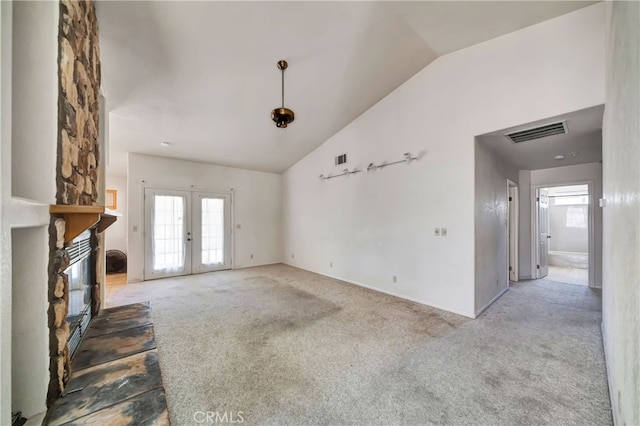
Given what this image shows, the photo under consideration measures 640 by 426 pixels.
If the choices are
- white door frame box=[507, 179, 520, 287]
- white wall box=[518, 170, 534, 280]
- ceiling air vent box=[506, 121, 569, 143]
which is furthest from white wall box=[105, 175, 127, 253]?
white wall box=[518, 170, 534, 280]

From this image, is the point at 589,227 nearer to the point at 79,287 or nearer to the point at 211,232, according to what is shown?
the point at 79,287

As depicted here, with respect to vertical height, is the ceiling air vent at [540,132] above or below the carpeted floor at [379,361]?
above

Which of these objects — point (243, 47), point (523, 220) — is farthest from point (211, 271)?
point (523, 220)

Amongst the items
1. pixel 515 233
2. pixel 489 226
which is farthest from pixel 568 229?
pixel 489 226

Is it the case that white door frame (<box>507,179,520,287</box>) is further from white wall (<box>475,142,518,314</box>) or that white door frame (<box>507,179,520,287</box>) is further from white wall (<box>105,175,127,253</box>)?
white wall (<box>105,175,127,253</box>)

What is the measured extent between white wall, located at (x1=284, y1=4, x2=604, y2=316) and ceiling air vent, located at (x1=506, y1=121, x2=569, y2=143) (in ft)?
1.30

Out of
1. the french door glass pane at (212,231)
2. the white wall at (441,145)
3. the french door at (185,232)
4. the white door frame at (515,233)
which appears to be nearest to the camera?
the white wall at (441,145)

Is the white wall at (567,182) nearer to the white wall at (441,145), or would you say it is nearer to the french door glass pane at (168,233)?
the white wall at (441,145)

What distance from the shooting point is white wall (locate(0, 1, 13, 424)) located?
958 millimetres

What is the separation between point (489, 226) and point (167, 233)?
6.50m

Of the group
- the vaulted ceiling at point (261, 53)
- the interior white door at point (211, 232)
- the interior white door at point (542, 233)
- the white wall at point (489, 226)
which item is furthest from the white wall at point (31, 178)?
the interior white door at point (542, 233)

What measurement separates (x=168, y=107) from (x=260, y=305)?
3.40 metres

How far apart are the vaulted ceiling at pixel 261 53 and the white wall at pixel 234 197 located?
96 centimetres

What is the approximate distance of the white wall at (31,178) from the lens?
125cm
